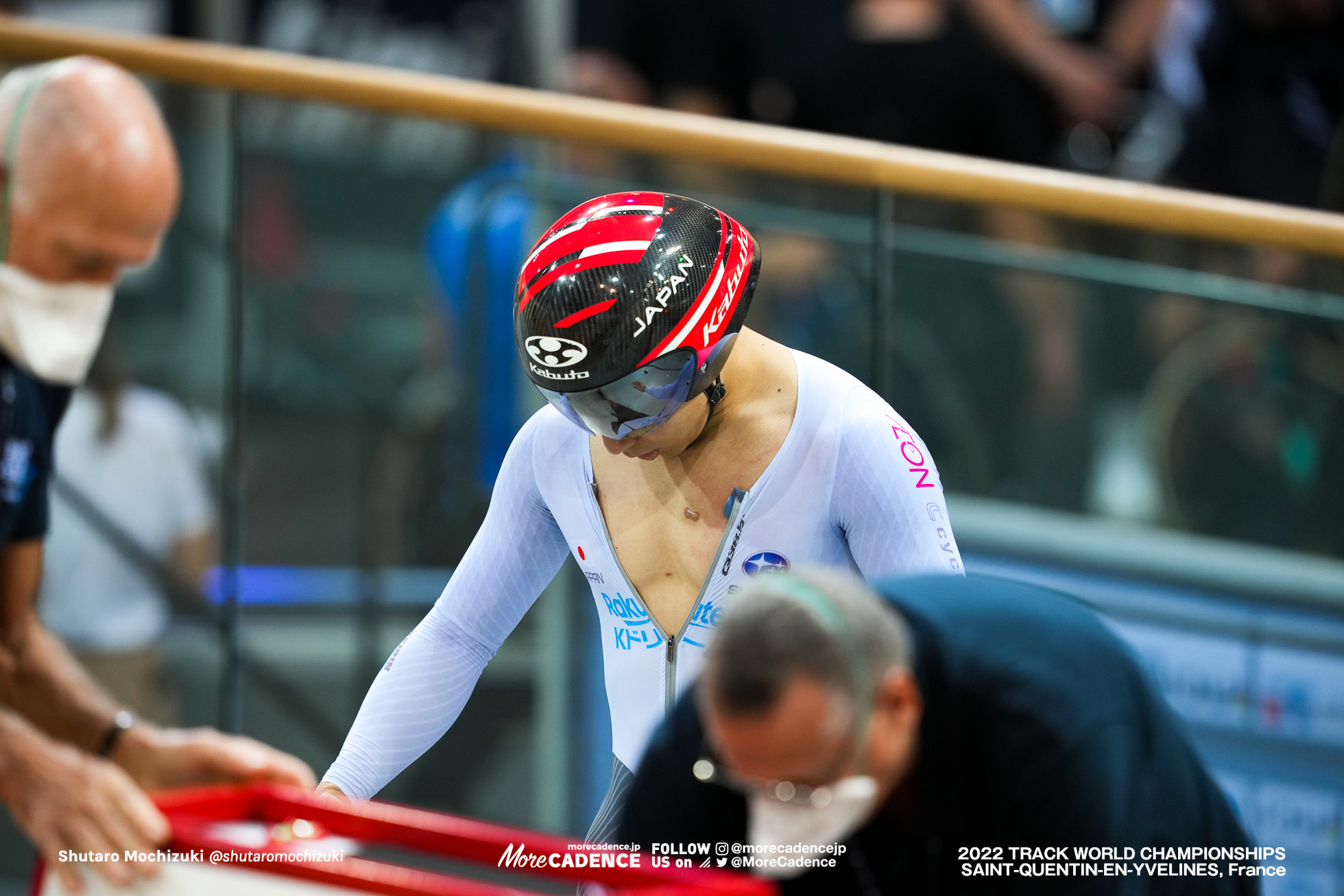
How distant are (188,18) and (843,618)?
546 centimetres

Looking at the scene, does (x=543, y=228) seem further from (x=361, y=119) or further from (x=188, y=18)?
(x=188, y=18)

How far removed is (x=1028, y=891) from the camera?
2.23 metres

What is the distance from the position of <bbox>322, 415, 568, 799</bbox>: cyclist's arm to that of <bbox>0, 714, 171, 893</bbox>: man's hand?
109cm

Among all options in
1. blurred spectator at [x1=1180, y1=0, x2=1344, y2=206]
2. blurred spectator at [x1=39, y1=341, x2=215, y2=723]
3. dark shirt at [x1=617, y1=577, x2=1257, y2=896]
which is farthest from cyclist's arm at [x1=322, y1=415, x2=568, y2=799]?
blurred spectator at [x1=1180, y1=0, x2=1344, y2=206]

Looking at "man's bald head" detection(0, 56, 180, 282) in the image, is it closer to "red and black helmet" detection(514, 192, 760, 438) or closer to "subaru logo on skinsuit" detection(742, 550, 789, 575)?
"red and black helmet" detection(514, 192, 760, 438)

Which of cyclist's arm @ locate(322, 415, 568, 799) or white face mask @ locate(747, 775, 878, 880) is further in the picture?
cyclist's arm @ locate(322, 415, 568, 799)

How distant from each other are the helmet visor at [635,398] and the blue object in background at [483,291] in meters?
2.19

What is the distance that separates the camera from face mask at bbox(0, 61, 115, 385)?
3.10m

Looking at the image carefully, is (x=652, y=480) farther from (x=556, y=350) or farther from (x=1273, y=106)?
(x=1273, y=106)

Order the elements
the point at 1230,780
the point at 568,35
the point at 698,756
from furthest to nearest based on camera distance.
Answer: the point at 568,35 → the point at 1230,780 → the point at 698,756

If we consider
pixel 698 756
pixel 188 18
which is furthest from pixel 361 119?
pixel 698 756

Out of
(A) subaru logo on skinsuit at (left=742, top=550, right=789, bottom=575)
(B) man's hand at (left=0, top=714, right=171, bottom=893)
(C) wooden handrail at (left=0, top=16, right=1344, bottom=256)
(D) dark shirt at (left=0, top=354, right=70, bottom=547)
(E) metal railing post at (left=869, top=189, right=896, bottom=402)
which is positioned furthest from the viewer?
(E) metal railing post at (left=869, top=189, right=896, bottom=402)

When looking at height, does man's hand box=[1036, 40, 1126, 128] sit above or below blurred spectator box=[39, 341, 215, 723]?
above

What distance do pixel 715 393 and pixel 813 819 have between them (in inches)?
37.2
